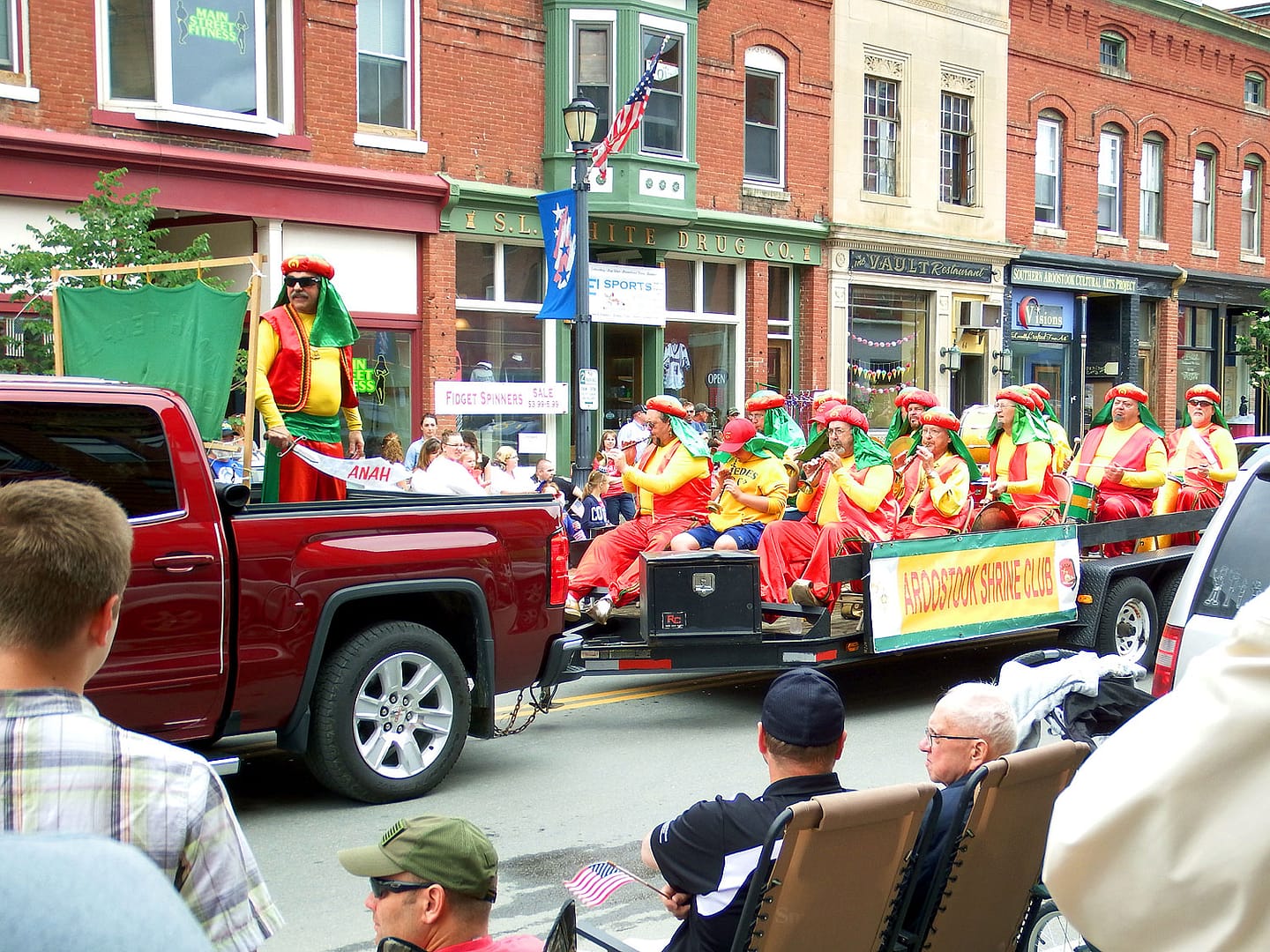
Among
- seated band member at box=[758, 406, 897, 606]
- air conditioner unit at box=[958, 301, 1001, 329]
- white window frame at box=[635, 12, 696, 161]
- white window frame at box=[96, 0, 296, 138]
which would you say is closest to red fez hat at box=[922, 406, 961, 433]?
seated band member at box=[758, 406, 897, 606]

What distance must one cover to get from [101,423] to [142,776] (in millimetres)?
4175

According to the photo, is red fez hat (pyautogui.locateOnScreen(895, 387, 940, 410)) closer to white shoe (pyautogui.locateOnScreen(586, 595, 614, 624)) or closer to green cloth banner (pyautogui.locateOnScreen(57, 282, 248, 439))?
white shoe (pyautogui.locateOnScreen(586, 595, 614, 624))

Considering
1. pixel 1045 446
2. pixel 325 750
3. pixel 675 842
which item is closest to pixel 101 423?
pixel 325 750

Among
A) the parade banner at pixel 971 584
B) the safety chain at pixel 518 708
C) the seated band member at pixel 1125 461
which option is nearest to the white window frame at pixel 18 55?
the safety chain at pixel 518 708

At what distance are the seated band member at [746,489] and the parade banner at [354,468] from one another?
2.17m

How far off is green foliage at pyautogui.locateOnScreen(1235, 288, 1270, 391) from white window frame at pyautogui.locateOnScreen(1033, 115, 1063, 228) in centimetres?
515

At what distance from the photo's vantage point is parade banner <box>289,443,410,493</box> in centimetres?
809

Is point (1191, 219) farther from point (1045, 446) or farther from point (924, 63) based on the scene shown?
point (1045, 446)

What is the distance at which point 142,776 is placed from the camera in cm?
210

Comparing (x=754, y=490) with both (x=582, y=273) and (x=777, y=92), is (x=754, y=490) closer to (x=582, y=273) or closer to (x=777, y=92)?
(x=582, y=273)

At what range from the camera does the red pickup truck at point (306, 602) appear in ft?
19.2

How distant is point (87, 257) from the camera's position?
11750 mm

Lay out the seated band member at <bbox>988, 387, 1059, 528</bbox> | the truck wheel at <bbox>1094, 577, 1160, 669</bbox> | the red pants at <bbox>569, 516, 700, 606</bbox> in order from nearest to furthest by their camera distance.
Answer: the red pants at <bbox>569, 516, 700, 606</bbox> < the truck wheel at <bbox>1094, 577, 1160, 669</bbox> < the seated band member at <bbox>988, 387, 1059, 528</bbox>

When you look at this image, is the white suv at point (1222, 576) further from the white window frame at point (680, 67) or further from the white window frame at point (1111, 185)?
the white window frame at point (1111, 185)
